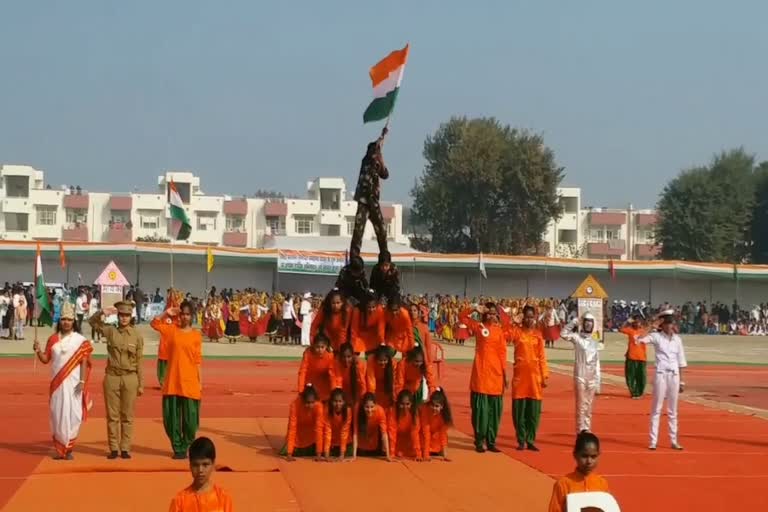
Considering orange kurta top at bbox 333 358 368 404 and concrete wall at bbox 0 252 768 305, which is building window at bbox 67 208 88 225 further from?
orange kurta top at bbox 333 358 368 404

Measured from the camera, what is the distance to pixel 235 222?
100438mm

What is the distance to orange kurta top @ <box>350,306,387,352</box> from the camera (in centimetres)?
1343

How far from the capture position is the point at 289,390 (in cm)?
2175

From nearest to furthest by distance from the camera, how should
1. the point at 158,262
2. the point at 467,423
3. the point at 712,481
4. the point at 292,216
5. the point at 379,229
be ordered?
the point at 712,481 < the point at 379,229 < the point at 467,423 < the point at 158,262 < the point at 292,216

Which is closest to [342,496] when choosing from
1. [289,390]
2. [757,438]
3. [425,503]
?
[425,503]

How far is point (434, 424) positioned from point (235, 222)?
88.9 m

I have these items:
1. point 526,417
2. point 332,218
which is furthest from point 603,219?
point 526,417

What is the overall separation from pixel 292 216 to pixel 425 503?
297 ft

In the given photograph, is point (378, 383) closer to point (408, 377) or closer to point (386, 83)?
point (408, 377)

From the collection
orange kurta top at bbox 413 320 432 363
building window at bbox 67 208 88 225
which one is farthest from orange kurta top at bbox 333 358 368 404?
building window at bbox 67 208 88 225

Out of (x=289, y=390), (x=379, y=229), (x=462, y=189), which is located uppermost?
(x=462, y=189)

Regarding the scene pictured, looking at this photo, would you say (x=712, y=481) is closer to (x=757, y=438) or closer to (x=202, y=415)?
(x=757, y=438)

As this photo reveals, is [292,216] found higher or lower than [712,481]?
higher

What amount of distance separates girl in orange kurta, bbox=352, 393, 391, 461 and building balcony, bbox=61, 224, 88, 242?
3282 inches
